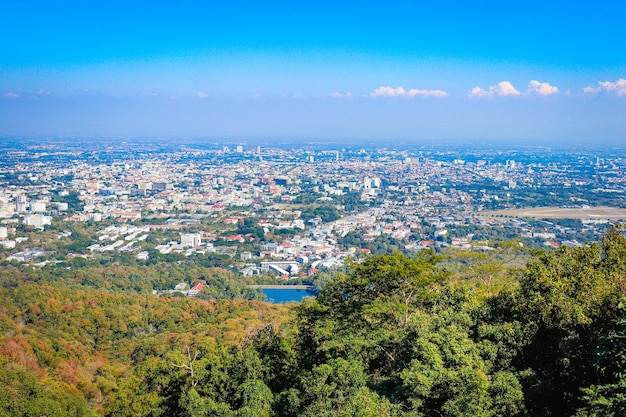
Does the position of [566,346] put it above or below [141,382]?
above

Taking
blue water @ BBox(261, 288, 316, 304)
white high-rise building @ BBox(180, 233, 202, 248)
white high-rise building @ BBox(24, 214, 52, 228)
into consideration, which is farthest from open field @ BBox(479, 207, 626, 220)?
white high-rise building @ BBox(24, 214, 52, 228)

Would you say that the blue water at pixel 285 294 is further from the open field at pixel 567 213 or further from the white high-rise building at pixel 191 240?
the open field at pixel 567 213

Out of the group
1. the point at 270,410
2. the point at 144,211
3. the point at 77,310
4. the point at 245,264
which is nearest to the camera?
the point at 270,410

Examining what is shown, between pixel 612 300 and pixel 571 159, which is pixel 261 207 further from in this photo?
pixel 571 159

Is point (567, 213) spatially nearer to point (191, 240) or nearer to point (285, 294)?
point (285, 294)

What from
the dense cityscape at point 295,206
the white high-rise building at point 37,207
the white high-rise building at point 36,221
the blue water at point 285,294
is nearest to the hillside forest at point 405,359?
the blue water at point 285,294

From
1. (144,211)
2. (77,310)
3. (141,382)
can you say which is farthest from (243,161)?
(141,382)
